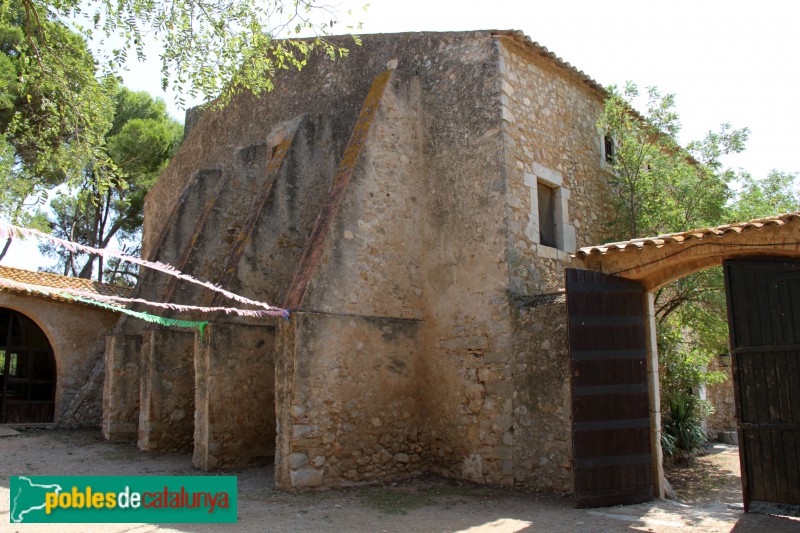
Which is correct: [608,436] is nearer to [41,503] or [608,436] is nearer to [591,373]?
[591,373]

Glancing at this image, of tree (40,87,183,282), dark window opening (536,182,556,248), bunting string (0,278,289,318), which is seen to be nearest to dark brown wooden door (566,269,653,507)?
dark window opening (536,182,556,248)

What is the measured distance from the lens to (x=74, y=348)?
14.4 metres

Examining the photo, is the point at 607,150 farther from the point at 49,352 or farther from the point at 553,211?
the point at 49,352

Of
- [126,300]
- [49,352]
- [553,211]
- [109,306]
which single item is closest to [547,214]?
[553,211]

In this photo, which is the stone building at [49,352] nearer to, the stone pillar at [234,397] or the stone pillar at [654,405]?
the stone pillar at [234,397]

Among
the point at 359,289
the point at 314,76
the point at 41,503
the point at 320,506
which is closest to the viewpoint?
the point at 41,503

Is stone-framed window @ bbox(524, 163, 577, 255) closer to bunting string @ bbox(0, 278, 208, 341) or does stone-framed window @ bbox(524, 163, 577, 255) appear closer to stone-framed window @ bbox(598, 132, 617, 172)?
stone-framed window @ bbox(598, 132, 617, 172)

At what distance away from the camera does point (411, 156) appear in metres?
9.12

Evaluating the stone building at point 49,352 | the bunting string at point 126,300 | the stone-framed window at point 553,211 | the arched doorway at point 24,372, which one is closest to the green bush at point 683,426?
the stone-framed window at point 553,211

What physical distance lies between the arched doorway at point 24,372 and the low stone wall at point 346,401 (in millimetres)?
10281

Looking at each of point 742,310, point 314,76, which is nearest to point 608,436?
point 742,310

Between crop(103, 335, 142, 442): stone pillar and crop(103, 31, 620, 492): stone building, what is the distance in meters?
1.64

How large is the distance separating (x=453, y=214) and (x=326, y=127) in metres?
3.07

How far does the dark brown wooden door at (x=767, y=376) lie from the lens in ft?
19.6
